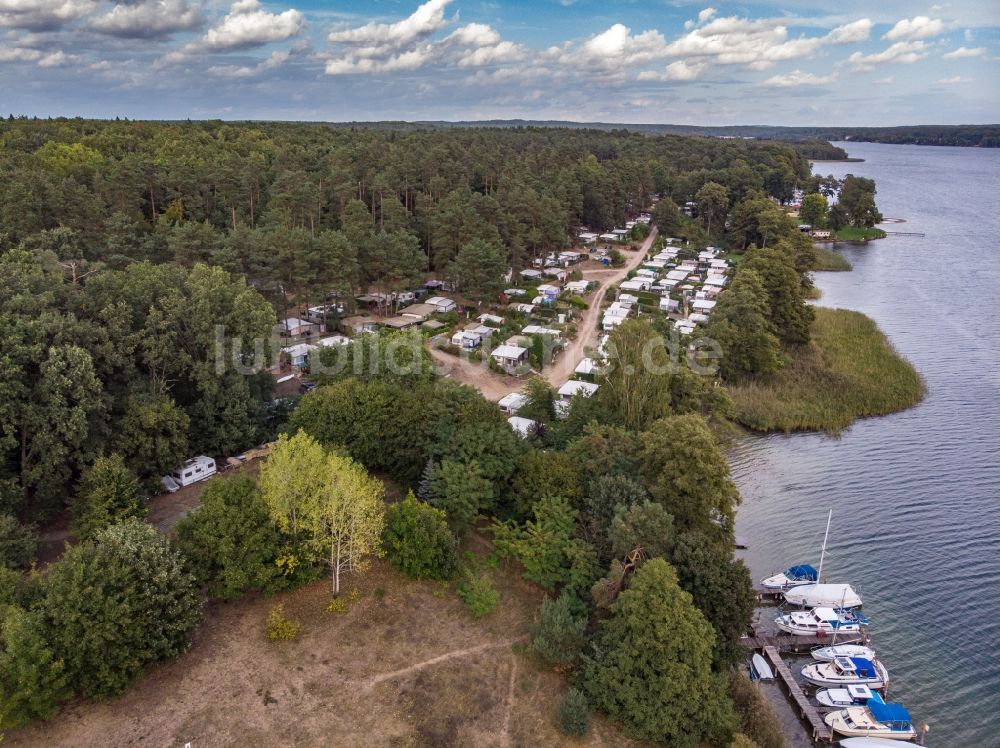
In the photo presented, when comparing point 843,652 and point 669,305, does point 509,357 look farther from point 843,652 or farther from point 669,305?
point 843,652

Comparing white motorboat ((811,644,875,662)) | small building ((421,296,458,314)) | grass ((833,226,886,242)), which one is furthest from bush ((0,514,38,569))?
grass ((833,226,886,242))

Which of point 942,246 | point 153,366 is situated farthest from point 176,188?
point 942,246

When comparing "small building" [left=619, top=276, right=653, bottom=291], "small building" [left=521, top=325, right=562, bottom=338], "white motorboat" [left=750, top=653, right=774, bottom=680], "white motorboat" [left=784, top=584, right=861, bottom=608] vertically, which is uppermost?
"small building" [left=619, top=276, right=653, bottom=291]

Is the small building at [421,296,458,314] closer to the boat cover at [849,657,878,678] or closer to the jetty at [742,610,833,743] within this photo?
the jetty at [742,610,833,743]

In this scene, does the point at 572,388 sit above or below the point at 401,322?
below

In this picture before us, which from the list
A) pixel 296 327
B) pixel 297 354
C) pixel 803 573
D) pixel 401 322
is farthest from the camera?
pixel 401 322

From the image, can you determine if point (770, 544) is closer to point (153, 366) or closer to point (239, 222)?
point (153, 366)

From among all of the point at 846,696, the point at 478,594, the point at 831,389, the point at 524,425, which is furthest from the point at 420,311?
the point at 846,696

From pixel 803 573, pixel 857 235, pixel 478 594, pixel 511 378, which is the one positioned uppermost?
pixel 857 235
